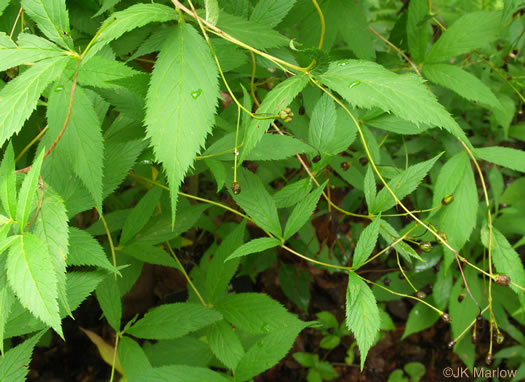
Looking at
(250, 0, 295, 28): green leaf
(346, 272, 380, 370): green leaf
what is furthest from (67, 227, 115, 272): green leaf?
(250, 0, 295, 28): green leaf

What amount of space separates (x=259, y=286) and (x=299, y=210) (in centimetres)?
115

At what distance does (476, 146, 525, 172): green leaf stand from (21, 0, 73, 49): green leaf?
1.00 metres

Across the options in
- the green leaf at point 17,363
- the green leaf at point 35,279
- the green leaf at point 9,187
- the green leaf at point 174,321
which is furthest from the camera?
the green leaf at point 174,321

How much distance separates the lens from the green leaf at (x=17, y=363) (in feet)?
2.52

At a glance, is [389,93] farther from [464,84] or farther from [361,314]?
[464,84]

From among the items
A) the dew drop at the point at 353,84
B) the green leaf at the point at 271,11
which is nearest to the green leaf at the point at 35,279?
the dew drop at the point at 353,84

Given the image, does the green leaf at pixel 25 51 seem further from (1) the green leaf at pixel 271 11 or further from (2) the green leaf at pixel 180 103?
(1) the green leaf at pixel 271 11

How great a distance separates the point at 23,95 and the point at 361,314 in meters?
0.70

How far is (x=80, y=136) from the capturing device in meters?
0.73

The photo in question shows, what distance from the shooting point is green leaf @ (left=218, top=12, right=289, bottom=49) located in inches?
29.3

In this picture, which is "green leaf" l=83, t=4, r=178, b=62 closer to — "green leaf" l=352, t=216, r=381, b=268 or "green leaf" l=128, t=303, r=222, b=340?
"green leaf" l=352, t=216, r=381, b=268

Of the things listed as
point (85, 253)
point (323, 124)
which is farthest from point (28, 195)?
point (323, 124)

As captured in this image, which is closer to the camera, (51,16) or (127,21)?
(127,21)

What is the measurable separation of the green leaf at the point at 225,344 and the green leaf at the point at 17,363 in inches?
16.6
